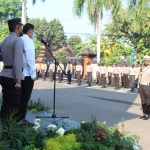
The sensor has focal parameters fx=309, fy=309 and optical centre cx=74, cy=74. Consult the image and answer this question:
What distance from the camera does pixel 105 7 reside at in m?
23.9

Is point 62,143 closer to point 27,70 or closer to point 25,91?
point 25,91

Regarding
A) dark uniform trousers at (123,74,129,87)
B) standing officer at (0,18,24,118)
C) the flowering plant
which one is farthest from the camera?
dark uniform trousers at (123,74,129,87)

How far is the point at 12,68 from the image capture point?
14.6ft

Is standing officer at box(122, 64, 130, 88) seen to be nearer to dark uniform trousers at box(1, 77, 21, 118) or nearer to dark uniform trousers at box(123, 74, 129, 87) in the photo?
dark uniform trousers at box(123, 74, 129, 87)

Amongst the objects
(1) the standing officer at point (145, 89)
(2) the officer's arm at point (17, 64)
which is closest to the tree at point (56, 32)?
(1) the standing officer at point (145, 89)

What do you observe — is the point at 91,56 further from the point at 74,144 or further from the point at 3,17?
the point at 3,17

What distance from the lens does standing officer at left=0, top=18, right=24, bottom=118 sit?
437 cm

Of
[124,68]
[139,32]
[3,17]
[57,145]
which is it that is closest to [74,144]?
[57,145]

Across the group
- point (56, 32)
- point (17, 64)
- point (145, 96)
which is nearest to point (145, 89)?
point (145, 96)

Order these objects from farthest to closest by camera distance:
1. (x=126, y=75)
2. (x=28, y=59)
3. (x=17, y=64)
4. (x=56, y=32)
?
(x=56, y=32) < (x=126, y=75) < (x=28, y=59) < (x=17, y=64)

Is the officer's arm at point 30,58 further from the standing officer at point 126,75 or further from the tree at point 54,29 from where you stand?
the tree at point 54,29

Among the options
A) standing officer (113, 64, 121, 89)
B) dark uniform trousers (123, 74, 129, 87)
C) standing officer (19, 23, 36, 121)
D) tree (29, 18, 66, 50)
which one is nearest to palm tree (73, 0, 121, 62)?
standing officer (113, 64, 121, 89)

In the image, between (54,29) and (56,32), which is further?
(54,29)

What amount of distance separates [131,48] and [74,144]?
2541cm
